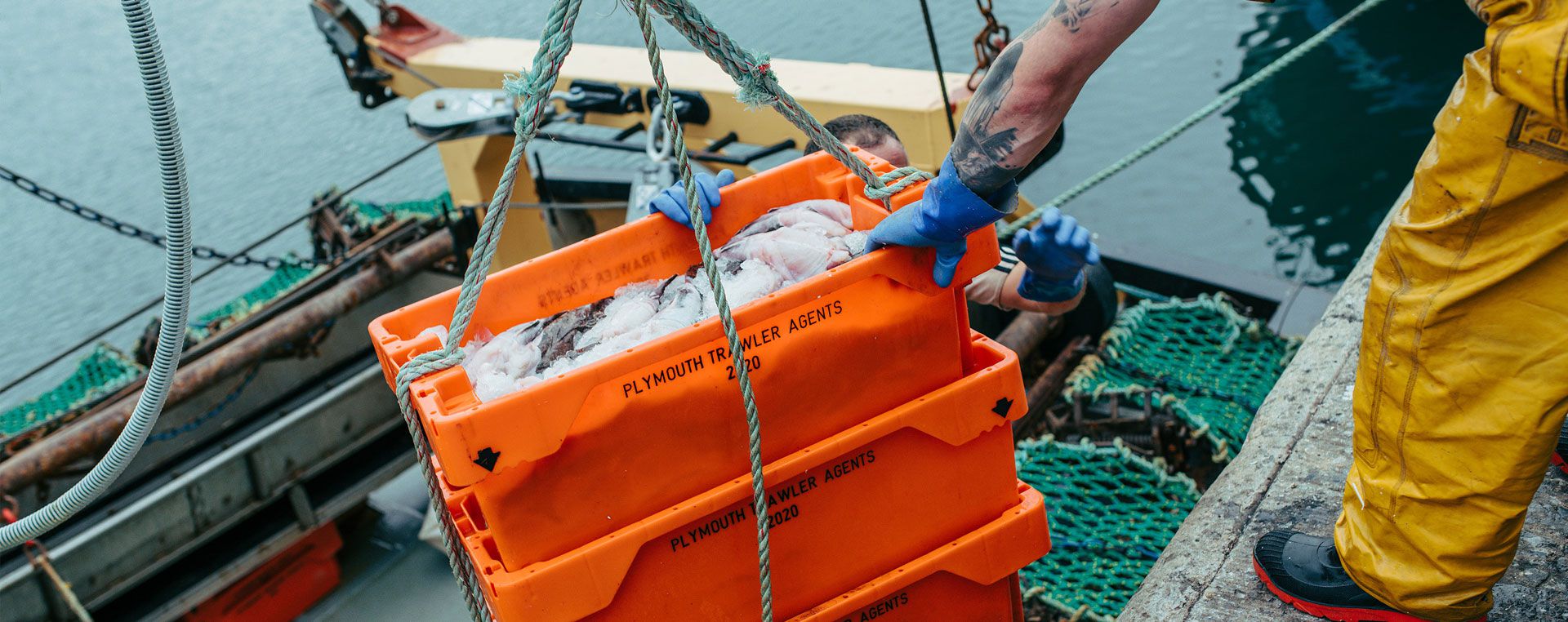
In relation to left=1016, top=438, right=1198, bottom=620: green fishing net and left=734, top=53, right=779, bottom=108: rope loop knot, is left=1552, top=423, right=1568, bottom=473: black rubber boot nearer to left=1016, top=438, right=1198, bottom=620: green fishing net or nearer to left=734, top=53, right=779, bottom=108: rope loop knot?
left=1016, top=438, right=1198, bottom=620: green fishing net

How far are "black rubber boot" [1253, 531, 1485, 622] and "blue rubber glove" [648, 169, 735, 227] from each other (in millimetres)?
1359

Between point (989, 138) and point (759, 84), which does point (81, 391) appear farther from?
point (989, 138)

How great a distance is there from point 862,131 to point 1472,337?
72.3 inches

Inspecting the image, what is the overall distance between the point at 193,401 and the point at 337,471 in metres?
0.81

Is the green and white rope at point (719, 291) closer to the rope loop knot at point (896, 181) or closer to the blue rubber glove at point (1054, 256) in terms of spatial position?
the rope loop knot at point (896, 181)

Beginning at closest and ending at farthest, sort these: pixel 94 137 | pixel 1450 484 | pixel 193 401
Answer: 1. pixel 1450 484
2. pixel 193 401
3. pixel 94 137

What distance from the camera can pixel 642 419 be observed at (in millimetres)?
1847

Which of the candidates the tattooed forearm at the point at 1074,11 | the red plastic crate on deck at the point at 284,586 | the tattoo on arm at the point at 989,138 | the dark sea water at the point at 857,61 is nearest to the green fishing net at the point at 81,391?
the red plastic crate on deck at the point at 284,586

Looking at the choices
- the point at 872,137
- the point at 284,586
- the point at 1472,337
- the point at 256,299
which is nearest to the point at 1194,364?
the point at 872,137

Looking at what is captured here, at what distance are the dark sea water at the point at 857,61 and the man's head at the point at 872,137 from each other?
4.40 metres

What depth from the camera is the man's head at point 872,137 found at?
3211 millimetres

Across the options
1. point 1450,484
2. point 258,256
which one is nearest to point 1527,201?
point 1450,484

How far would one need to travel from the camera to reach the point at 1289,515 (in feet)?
7.88

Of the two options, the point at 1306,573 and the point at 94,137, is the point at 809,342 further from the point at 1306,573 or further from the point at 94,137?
the point at 94,137
